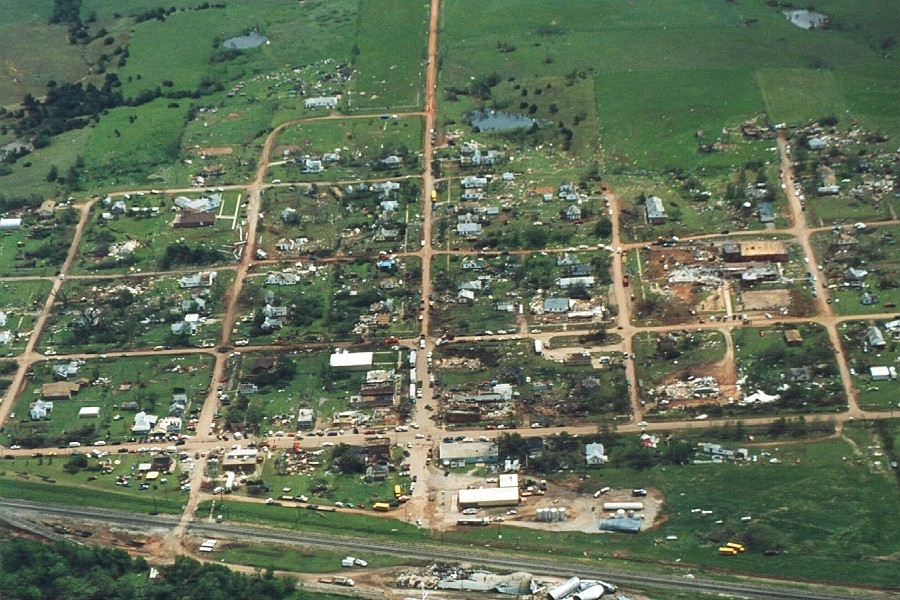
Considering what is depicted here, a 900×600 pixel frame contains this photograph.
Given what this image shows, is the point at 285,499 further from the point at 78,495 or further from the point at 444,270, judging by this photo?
the point at 444,270

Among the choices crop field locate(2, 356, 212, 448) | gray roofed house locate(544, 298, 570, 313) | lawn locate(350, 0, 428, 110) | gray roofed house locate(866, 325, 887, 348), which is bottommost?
crop field locate(2, 356, 212, 448)

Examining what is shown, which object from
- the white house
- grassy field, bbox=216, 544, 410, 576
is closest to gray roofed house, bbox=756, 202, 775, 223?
the white house

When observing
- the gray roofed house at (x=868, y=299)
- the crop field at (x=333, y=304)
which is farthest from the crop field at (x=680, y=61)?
the crop field at (x=333, y=304)

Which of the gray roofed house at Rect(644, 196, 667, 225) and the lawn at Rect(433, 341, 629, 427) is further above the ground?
the gray roofed house at Rect(644, 196, 667, 225)

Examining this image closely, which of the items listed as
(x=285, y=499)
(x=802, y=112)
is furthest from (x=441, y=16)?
(x=285, y=499)

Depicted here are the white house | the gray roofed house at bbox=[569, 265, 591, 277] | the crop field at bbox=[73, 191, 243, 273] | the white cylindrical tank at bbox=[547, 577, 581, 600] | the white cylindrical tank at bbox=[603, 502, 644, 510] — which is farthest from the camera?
the crop field at bbox=[73, 191, 243, 273]

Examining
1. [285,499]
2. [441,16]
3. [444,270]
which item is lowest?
[285,499]

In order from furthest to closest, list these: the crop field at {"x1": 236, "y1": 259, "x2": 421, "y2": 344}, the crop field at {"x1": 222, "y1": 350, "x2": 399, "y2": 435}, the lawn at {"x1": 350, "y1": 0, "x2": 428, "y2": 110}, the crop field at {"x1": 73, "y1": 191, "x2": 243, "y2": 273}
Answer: the lawn at {"x1": 350, "y1": 0, "x2": 428, "y2": 110} → the crop field at {"x1": 73, "y1": 191, "x2": 243, "y2": 273} → the crop field at {"x1": 236, "y1": 259, "x2": 421, "y2": 344} → the crop field at {"x1": 222, "y1": 350, "x2": 399, "y2": 435}

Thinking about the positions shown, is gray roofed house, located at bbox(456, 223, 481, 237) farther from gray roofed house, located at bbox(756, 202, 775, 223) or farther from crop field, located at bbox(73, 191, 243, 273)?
gray roofed house, located at bbox(756, 202, 775, 223)
